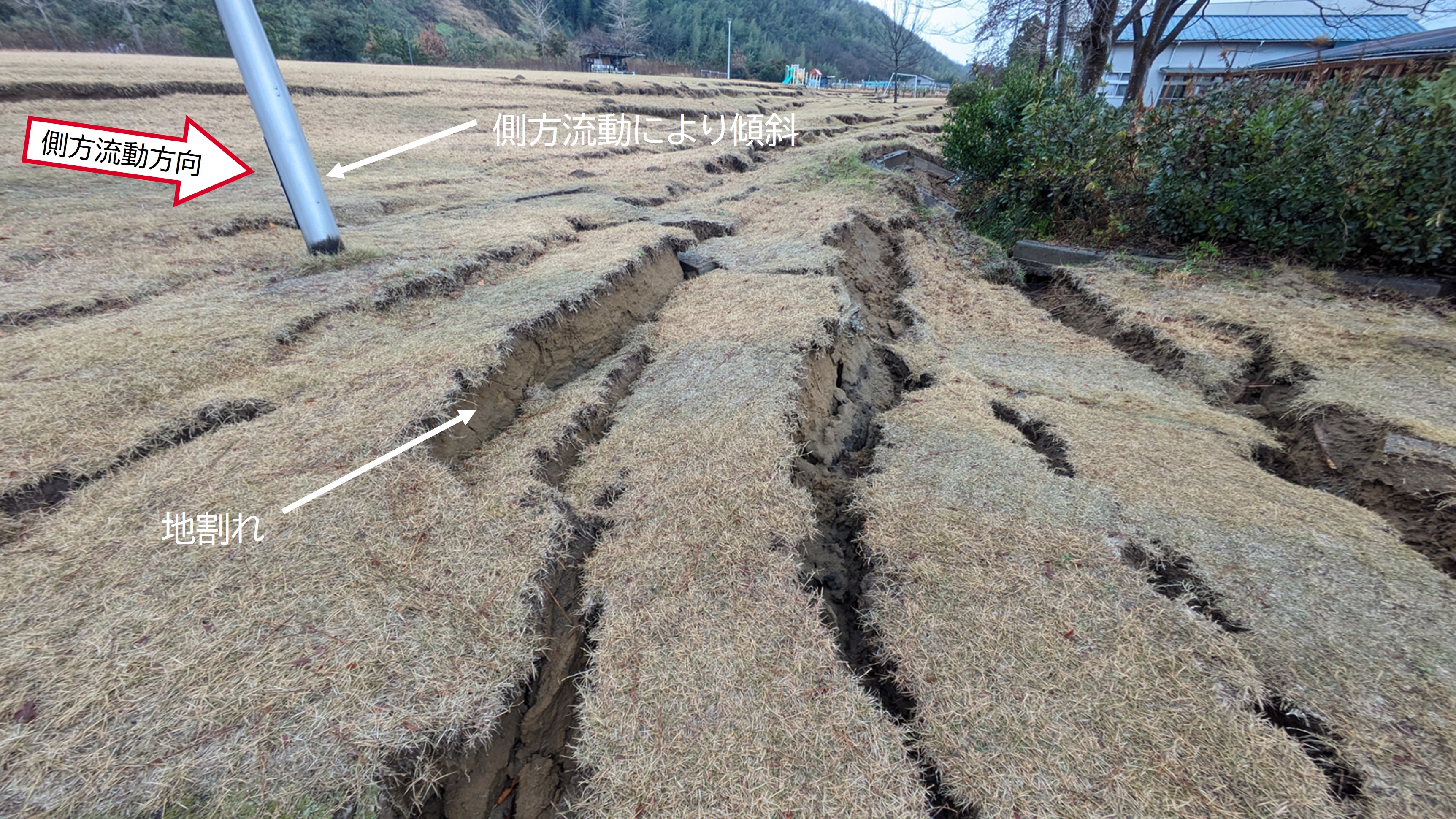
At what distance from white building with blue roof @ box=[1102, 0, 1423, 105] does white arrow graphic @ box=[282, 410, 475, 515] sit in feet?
69.9

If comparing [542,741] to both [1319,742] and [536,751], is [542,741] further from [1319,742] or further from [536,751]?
[1319,742]

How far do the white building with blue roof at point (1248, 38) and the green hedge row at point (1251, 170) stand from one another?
45.2ft

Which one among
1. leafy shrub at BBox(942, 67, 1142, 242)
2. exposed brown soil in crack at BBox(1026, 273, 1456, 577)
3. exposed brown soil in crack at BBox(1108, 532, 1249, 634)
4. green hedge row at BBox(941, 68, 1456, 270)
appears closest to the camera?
exposed brown soil in crack at BBox(1108, 532, 1249, 634)

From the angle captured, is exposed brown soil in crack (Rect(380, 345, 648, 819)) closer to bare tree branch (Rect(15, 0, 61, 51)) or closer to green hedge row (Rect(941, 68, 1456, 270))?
green hedge row (Rect(941, 68, 1456, 270))

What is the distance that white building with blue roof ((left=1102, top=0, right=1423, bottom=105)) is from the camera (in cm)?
1781

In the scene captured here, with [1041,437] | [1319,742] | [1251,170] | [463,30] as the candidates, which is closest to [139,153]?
[1041,437]

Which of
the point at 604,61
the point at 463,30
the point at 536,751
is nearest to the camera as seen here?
the point at 536,751

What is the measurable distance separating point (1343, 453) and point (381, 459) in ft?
17.2

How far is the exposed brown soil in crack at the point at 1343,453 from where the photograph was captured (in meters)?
2.75

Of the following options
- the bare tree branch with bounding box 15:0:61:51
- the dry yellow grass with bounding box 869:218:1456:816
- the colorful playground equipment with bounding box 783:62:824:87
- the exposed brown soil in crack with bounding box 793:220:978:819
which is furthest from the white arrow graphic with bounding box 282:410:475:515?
the colorful playground equipment with bounding box 783:62:824:87

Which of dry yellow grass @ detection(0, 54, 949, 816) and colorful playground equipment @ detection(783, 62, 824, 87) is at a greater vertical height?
colorful playground equipment @ detection(783, 62, 824, 87)

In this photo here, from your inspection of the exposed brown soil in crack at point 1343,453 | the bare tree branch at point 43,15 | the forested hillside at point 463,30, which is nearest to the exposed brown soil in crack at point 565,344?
the exposed brown soil in crack at point 1343,453

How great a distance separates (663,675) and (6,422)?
10.6 feet

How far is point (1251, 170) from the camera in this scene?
5.56 meters
